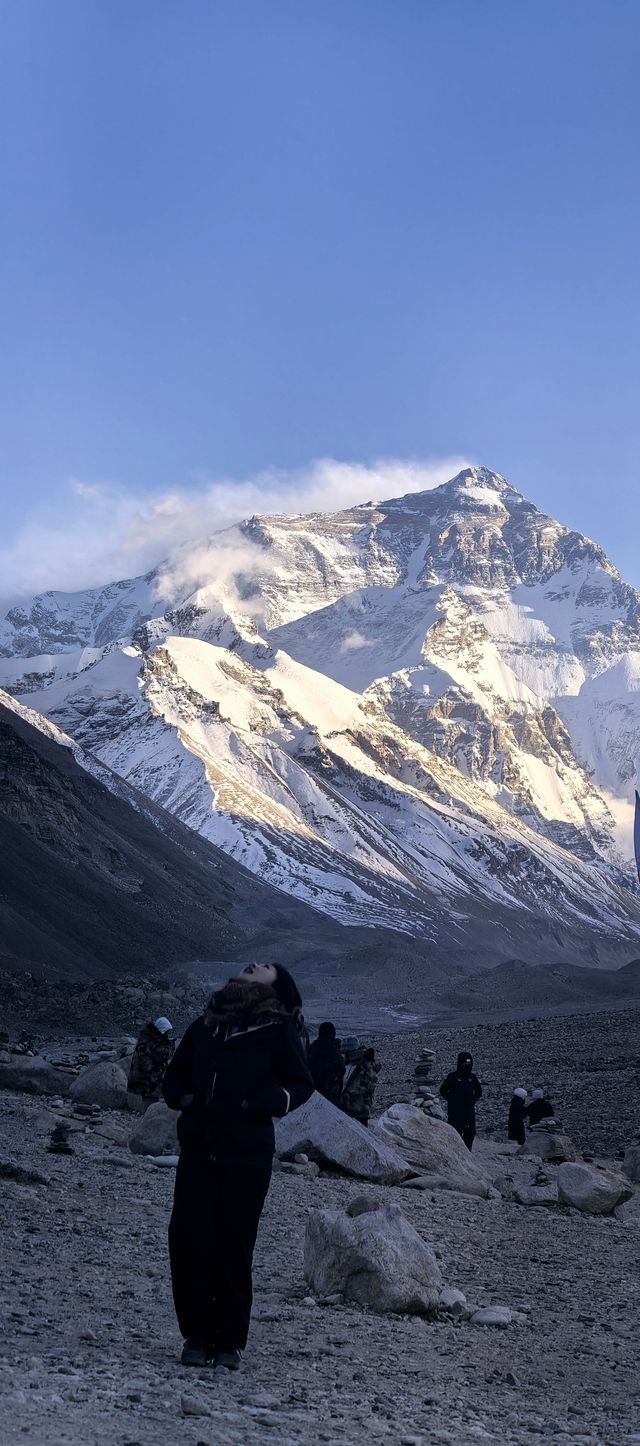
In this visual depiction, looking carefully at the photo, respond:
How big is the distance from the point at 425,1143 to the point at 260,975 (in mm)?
10093

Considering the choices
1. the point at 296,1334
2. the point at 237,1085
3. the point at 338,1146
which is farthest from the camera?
the point at 338,1146

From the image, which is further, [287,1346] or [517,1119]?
[517,1119]

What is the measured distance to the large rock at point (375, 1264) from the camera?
9102 mm

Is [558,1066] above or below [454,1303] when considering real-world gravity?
above

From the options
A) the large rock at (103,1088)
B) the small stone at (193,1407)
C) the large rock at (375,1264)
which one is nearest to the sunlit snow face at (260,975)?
the small stone at (193,1407)

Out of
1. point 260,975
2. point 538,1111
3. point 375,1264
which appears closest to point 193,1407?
point 260,975

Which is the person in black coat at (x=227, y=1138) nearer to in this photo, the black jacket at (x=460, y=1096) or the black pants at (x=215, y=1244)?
the black pants at (x=215, y=1244)

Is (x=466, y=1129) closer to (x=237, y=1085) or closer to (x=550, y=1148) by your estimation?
(x=550, y=1148)

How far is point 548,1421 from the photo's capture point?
279 inches

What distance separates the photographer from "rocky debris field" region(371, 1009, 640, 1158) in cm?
2811

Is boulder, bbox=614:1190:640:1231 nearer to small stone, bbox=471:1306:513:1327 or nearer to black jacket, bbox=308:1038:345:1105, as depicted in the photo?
black jacket, bbox=308:1038:345:1105

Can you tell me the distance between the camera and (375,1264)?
9.15 m

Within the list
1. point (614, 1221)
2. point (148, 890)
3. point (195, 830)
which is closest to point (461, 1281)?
point (614, 1221)

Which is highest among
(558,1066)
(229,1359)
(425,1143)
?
(558,1066)
